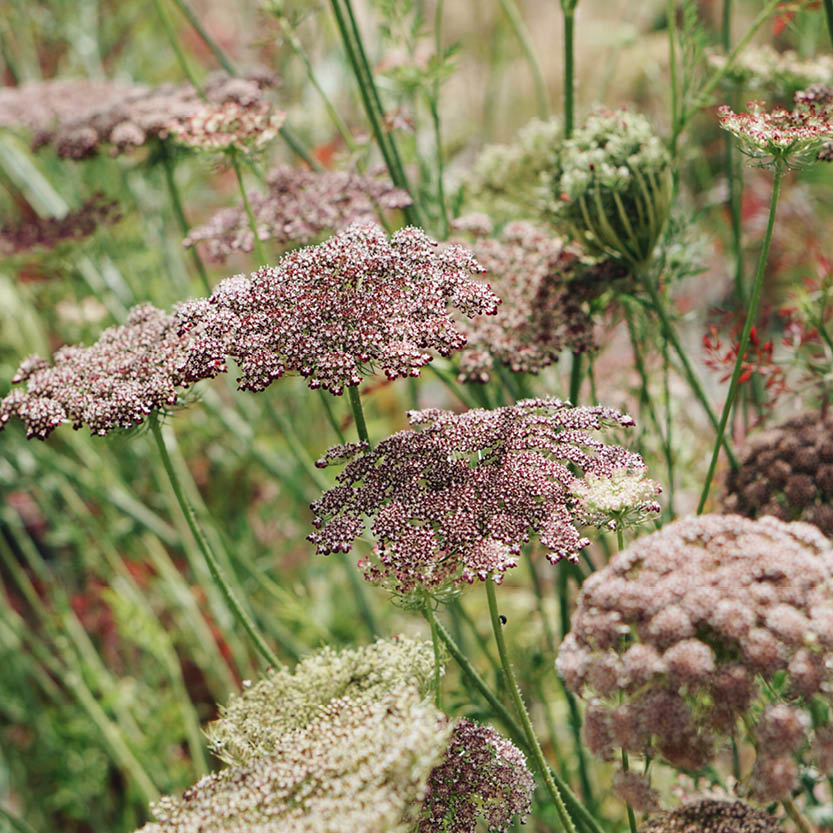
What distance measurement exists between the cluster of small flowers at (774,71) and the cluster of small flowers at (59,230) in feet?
5.75

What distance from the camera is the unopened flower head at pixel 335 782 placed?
1.19 meters

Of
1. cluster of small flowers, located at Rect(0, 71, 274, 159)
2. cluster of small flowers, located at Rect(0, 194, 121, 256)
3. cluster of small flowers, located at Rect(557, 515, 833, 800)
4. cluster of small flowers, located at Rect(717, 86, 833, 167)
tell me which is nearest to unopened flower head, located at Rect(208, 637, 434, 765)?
cluster of small flowers, located at Rect(557, 515, 833, 800)

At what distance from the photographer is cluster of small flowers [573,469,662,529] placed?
1.41 m

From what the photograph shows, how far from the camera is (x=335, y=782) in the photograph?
1.22m

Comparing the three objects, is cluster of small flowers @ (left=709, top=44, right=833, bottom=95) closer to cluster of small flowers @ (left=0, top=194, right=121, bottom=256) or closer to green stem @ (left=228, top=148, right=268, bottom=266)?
green stem @ (left=228, top=148, right=268, bottom=266)

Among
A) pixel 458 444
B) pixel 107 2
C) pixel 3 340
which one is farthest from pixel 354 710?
pixel 107 2

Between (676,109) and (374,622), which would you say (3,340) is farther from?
(676,109)

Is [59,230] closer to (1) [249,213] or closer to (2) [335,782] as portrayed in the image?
(1) [249,213]

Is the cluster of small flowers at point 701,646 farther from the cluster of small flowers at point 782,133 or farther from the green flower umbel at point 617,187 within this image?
the green flower umbel at point 617,187

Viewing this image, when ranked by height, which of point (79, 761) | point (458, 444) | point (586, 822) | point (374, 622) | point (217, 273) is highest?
point (458, 444)

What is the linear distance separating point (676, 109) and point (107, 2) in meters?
4.36

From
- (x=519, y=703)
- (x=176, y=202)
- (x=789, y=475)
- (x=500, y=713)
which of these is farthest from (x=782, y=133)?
(x=176, y=202)

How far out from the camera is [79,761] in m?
3.40

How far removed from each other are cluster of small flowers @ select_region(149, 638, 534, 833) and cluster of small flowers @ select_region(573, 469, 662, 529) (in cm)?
38
